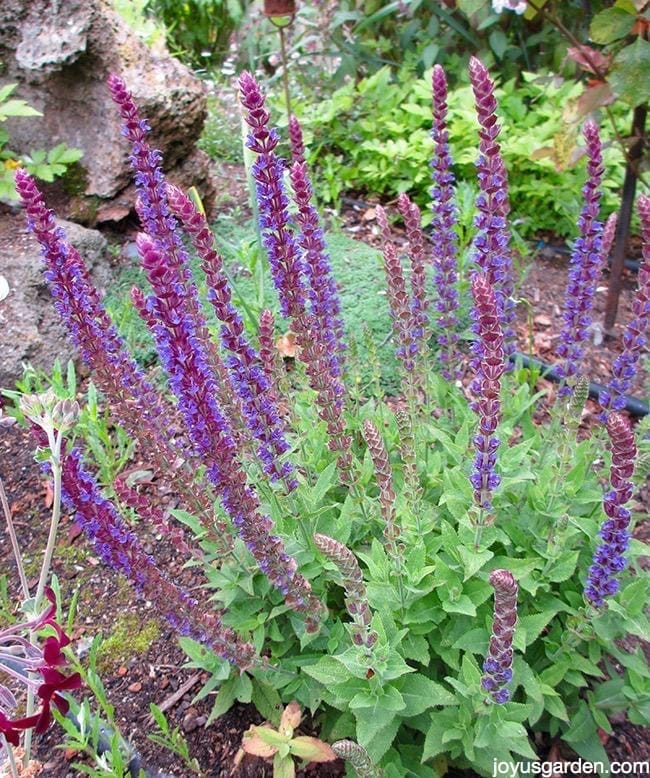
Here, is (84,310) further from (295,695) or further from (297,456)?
(295,695)

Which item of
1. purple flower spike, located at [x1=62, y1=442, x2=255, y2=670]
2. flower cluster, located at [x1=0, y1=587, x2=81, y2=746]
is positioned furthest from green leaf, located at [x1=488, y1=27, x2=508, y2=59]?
flower cluster, located at [x1=0, y1=587, x2=81, y2=746]

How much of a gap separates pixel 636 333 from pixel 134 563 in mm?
1595

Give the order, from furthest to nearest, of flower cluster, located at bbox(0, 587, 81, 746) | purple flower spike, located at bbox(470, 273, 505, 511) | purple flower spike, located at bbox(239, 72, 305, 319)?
purple flower spike, located at bbox(239, 72, 305, 319) < purple flower spike, located at bbox(470, 273, 505, 511) < flower cluster, located at bbox(0, 587, 81, 746)

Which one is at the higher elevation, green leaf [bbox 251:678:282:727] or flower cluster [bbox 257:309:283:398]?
flower cluster [bbox 257:309:283:398]

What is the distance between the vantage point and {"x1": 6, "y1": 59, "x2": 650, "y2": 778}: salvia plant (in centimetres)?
172

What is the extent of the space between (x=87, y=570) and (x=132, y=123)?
6.34ft

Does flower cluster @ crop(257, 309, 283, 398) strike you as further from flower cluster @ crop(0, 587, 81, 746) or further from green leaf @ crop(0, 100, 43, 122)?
green leaf @ crop(0, 100, 43, 122)

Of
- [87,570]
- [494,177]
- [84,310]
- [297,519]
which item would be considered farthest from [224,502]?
[87,570]

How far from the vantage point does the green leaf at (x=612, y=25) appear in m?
3.12

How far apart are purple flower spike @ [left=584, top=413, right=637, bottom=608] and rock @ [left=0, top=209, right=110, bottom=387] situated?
2.81 m

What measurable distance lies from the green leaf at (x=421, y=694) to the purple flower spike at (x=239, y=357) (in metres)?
0.63

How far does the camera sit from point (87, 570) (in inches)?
118

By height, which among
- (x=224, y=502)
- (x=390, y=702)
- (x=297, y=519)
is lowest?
(x=390, y=702)

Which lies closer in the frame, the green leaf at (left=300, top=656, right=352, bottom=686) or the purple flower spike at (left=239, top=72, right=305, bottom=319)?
the purple flower spike at (left=239, top=72, right=305, bottom=319)
